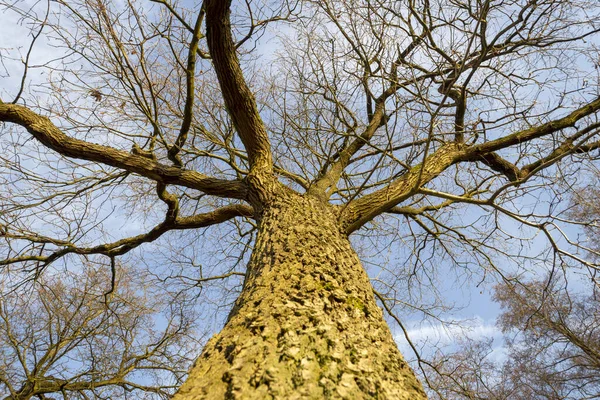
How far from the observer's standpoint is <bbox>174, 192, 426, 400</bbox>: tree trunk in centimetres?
122

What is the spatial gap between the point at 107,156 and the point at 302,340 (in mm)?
2810

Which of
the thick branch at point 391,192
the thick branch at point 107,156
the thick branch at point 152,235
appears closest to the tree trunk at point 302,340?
the thick branch at point 391,192

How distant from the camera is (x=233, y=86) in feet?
10.7

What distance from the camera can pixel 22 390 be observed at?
490cm

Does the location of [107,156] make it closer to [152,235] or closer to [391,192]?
[152,235]

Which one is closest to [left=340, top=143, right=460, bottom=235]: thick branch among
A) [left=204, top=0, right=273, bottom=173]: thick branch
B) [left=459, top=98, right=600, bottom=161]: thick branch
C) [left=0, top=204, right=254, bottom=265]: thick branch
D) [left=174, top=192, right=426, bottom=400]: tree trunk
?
[left=459, top=98, right=600, bottom=161]: thick branch

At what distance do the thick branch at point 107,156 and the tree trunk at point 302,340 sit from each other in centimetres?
137

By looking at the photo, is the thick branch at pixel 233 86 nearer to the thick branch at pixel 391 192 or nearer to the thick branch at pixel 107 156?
the thick branch at pixel 107 156

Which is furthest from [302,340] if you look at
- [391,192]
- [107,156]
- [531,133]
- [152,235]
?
[152,235]

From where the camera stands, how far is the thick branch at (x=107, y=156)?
11.2 feet

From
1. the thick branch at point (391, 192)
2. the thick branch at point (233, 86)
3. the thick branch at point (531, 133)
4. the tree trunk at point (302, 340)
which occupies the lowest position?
the tree trunk at point (302, 340)

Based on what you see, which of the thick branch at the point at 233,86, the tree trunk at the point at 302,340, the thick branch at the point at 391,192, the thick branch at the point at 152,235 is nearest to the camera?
the tree trunk at the point at 302,340

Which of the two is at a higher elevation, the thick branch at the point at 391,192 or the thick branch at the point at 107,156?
the thick branch at the point at 107,156

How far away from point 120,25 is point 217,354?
3.04 meters
